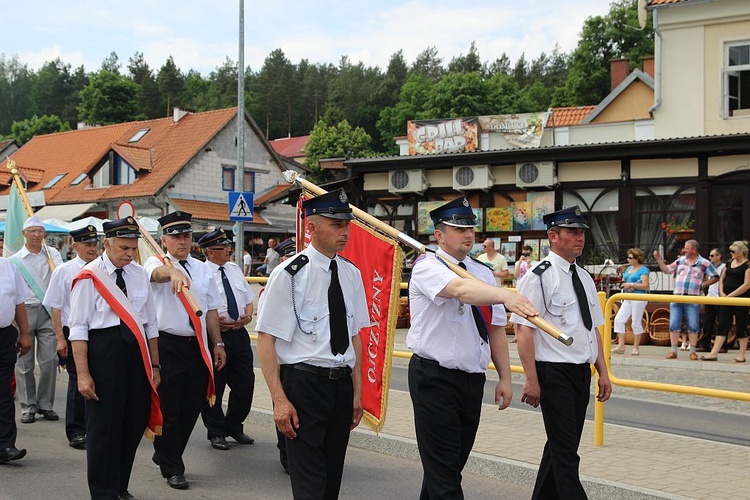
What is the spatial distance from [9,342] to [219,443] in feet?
6.86

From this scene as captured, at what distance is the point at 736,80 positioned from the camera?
22.7m

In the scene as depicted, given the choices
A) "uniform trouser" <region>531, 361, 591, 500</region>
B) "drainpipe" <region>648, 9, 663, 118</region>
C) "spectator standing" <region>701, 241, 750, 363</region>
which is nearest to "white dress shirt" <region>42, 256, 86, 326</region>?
"uniform trouser" <region>531, 361, 591, 500</region>

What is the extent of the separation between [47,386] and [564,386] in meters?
6.56

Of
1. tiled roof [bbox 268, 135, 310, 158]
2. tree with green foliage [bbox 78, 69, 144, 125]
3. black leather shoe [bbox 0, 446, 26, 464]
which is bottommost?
black leather shoe [bbox 0, 446, 26, 464]

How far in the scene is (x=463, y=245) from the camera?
5266 millimetres

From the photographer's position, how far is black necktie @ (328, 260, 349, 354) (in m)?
4.68

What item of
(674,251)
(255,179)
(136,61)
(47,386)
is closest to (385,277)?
(47,386)

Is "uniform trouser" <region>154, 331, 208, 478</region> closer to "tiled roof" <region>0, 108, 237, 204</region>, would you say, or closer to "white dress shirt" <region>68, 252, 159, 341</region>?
"white dress shirt" <region>68, 252, 159, 341</region>

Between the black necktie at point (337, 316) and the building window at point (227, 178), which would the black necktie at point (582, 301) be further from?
the building window at point (227, 178)

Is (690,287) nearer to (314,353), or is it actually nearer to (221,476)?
(221,476)

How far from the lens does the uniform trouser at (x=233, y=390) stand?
8352mm

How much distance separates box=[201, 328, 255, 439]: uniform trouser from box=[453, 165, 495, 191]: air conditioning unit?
15029 millimetres

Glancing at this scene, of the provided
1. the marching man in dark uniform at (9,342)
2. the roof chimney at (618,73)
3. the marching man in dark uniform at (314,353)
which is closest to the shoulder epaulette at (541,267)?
the marching man in dark uniform at (314,353)

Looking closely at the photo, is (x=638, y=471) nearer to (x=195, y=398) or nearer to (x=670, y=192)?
(x=195, y=398)
